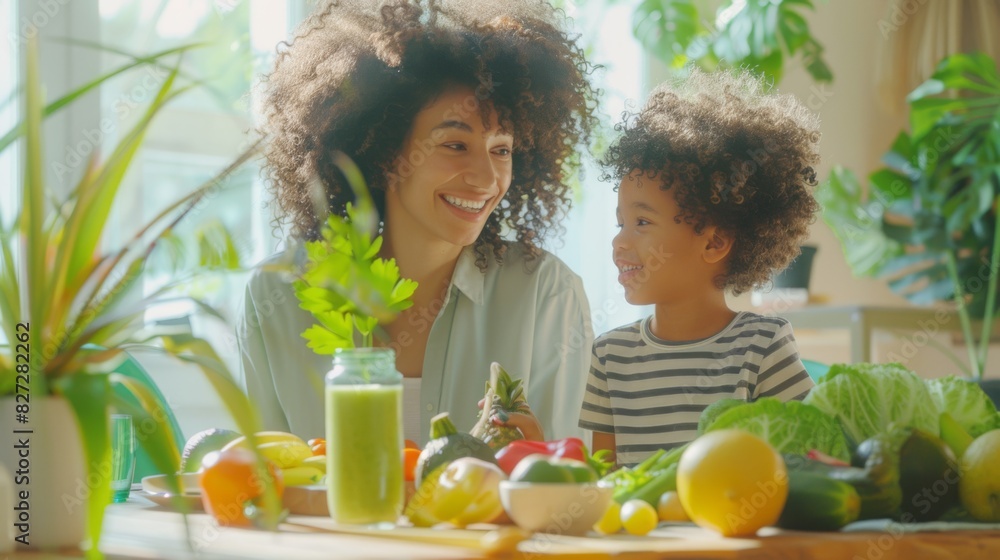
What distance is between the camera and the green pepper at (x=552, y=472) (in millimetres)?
860

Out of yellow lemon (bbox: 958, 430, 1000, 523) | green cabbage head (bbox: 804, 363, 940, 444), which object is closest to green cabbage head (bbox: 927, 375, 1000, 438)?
green cabbage head (bbox: 804, 363, 940, 444)

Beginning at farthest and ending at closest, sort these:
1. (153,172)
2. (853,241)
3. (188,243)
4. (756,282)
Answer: (853,241) < (153,172) < (756,282) < (188,243)

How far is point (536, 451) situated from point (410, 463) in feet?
0.48

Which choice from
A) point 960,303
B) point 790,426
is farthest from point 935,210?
point 790,426

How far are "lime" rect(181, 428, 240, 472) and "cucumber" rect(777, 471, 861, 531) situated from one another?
0.65 metres

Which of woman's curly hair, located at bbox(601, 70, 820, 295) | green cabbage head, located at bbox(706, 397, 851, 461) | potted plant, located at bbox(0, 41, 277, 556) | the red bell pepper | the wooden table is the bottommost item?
the wooden table

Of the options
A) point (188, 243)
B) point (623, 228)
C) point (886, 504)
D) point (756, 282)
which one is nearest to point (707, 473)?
point (886, 504)

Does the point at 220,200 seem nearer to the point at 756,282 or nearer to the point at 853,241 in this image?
the point at 756,282

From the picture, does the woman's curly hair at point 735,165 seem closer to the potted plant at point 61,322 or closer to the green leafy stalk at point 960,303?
the potted plant at point 61,322

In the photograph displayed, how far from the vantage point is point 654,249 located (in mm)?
1604

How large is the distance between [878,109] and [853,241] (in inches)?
34.6

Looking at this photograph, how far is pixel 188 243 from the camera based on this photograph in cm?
79

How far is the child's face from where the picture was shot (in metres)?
1.60

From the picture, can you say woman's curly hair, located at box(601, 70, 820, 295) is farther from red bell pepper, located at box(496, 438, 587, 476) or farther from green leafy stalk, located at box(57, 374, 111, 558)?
green leafy stalk, located at box(57, 374, 111, 558)
